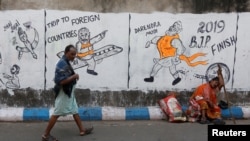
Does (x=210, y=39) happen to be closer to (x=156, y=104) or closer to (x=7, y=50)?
(x=156, y=104)

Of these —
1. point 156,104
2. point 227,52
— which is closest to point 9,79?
point 156,104

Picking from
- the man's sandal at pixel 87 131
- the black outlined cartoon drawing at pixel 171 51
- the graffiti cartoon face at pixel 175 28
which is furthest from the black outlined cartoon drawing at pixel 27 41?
the graffiti cartoon face at pixel 175 28

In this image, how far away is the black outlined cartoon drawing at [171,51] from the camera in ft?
27.6

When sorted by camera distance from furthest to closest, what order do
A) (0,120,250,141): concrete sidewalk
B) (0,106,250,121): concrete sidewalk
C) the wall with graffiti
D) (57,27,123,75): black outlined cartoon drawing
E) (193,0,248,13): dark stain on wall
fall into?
(193,0,248,13): dark stain on wall < (57,27,123,75): black outlined cartoon drawing < the wall with graffiti < (0,106,250,121): concrete sidewalk < (0,120,250,141): concrete sidewalk

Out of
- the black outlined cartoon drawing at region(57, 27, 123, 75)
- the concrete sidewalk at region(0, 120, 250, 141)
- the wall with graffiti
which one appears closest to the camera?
the concrete sidewalk at region(0, 120, 250, 141)

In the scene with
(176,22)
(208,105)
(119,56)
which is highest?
(176,22)

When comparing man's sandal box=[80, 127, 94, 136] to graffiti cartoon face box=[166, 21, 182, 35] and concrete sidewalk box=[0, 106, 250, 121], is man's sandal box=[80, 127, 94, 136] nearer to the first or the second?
concrete sidewalk box=[0, 106, 250, 121]

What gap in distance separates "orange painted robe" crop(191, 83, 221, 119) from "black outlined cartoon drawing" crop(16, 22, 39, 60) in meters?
3.16

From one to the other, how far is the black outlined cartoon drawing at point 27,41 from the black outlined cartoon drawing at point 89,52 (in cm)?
48

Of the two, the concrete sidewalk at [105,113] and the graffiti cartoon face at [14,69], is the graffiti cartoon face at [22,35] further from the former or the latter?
the concrete sidewalk at [105,113]

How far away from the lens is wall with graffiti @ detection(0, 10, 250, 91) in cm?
816

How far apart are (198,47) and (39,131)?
3396 mm

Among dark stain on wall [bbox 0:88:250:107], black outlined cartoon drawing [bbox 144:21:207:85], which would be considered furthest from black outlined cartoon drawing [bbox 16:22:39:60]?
black outlined cartoon drawing [bbox 144:21:207:85]

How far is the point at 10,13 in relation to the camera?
806 centimetres
